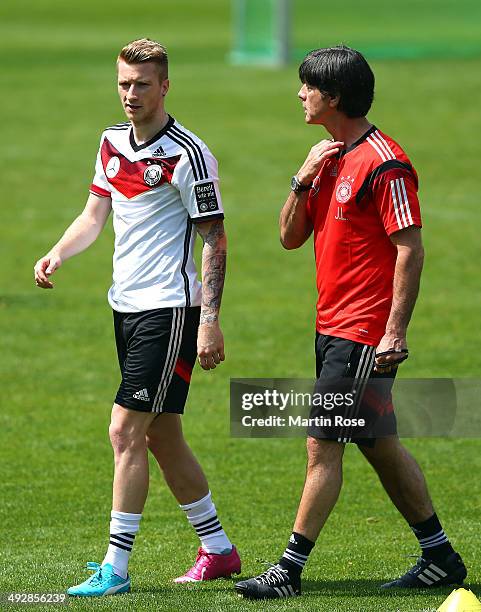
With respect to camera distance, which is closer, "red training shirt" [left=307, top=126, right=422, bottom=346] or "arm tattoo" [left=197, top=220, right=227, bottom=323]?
"red training shirt" [left=307, top=126, right=422, bottom=346]

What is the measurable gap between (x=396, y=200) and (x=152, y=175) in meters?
1.11

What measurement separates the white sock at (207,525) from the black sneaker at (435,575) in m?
0.79

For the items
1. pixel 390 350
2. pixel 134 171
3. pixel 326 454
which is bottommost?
pixel 326 454

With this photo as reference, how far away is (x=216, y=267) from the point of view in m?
6.32

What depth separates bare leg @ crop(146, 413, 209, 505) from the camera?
649 centimetres

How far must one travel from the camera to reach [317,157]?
6.12 meters

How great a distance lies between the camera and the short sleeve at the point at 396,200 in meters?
5.89

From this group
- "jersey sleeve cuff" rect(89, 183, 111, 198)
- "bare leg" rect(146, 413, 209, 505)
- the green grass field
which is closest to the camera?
"bare leg" rect(146, 413, 209, 505)

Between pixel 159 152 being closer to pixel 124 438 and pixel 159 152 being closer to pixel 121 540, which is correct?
pixel 124 438

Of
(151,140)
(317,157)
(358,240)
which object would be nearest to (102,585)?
(358,240)

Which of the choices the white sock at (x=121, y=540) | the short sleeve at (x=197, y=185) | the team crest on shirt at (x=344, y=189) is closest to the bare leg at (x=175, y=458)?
the white sock at (x=121, y=540)

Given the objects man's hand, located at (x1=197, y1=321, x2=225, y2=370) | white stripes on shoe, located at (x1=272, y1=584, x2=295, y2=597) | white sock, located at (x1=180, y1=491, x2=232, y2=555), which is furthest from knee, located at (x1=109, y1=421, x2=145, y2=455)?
white stripes on shoe, located at (x1=272, y1=584, x2=295, y2=597)

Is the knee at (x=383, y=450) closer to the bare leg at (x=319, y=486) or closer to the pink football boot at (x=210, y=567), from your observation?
the bare leg at (x=319, y=486)

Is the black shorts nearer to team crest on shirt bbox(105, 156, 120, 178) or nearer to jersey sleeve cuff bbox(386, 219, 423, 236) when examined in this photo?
team crest on shirt bbox(105, 156, 120, 178)
